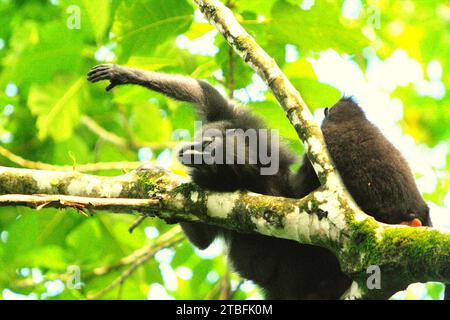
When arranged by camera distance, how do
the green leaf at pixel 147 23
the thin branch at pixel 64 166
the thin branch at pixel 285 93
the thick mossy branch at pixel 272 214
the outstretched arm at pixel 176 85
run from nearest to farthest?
the thick mossy branch at pixel 272 214 → the thin branch at pixel 285 93 → the outstretched arm at pixel 176 85 → the green leaf at pixel 147 23 → the thin branch at pixel 64 166

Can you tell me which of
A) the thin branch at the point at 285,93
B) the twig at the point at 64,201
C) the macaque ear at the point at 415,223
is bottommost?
the macaque ear at the point at 415,223

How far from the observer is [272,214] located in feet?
12.6

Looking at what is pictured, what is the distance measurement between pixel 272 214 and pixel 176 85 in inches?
78.6

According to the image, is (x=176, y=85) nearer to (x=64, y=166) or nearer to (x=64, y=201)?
(x=64, y=201)

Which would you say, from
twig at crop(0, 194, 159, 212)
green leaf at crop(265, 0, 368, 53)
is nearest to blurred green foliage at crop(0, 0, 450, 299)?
green leaf at crop(265, 0, 368, 53)

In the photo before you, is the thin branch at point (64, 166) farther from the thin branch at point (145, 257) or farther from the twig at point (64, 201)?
the twig at point (64, 201)

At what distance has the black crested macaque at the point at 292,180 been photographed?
168 inches

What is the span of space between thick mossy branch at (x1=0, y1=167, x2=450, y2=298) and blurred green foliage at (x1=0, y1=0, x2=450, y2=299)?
633 mm

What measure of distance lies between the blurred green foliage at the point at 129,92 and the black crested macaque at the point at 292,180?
1.66 feet

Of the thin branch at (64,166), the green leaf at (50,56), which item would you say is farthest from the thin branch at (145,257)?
the green leaf at (50,56)

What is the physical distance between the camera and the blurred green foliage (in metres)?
5.82
